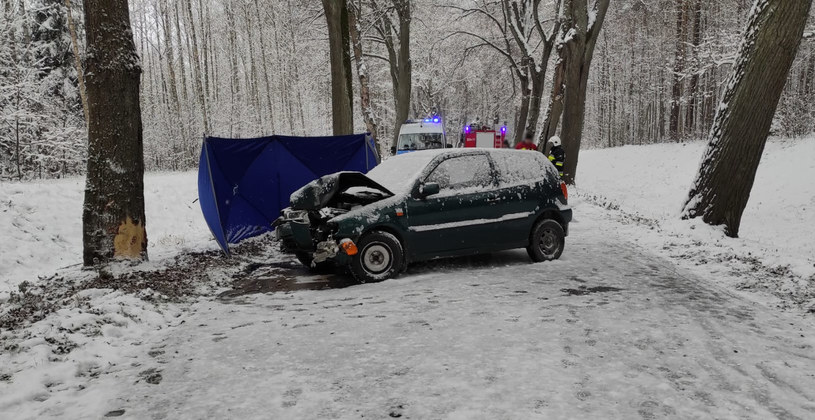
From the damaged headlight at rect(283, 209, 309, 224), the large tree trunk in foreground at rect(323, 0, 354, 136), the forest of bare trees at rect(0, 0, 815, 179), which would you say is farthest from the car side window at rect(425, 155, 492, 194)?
the large tree trunk in foreground at rect(323, 0, 354, 136)

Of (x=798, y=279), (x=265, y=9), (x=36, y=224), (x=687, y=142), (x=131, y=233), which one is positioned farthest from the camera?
(x=265, y=9)

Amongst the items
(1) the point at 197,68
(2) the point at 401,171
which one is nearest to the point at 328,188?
(2) the point at 401,171

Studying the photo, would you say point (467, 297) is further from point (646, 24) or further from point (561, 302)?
point (646, 24)

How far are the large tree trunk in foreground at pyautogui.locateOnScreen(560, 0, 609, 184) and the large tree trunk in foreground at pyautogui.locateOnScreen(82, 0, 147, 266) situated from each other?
13.7 m

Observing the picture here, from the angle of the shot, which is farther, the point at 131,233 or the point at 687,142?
the point at 687,142

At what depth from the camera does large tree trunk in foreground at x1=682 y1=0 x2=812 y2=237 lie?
27.5 feet

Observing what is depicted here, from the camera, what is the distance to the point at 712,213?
9172 mm

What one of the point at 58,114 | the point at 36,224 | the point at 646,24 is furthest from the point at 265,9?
the point at 36,224

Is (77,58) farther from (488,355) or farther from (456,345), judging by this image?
(488,355)

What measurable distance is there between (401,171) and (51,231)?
27.3 feet

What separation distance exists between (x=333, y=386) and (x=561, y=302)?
115 inches

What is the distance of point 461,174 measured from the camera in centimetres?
746

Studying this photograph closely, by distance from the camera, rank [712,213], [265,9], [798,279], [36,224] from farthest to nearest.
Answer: [265,9]
[36,224]
[712,213]
[798,279]

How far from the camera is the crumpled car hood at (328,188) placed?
7297 millimetres
